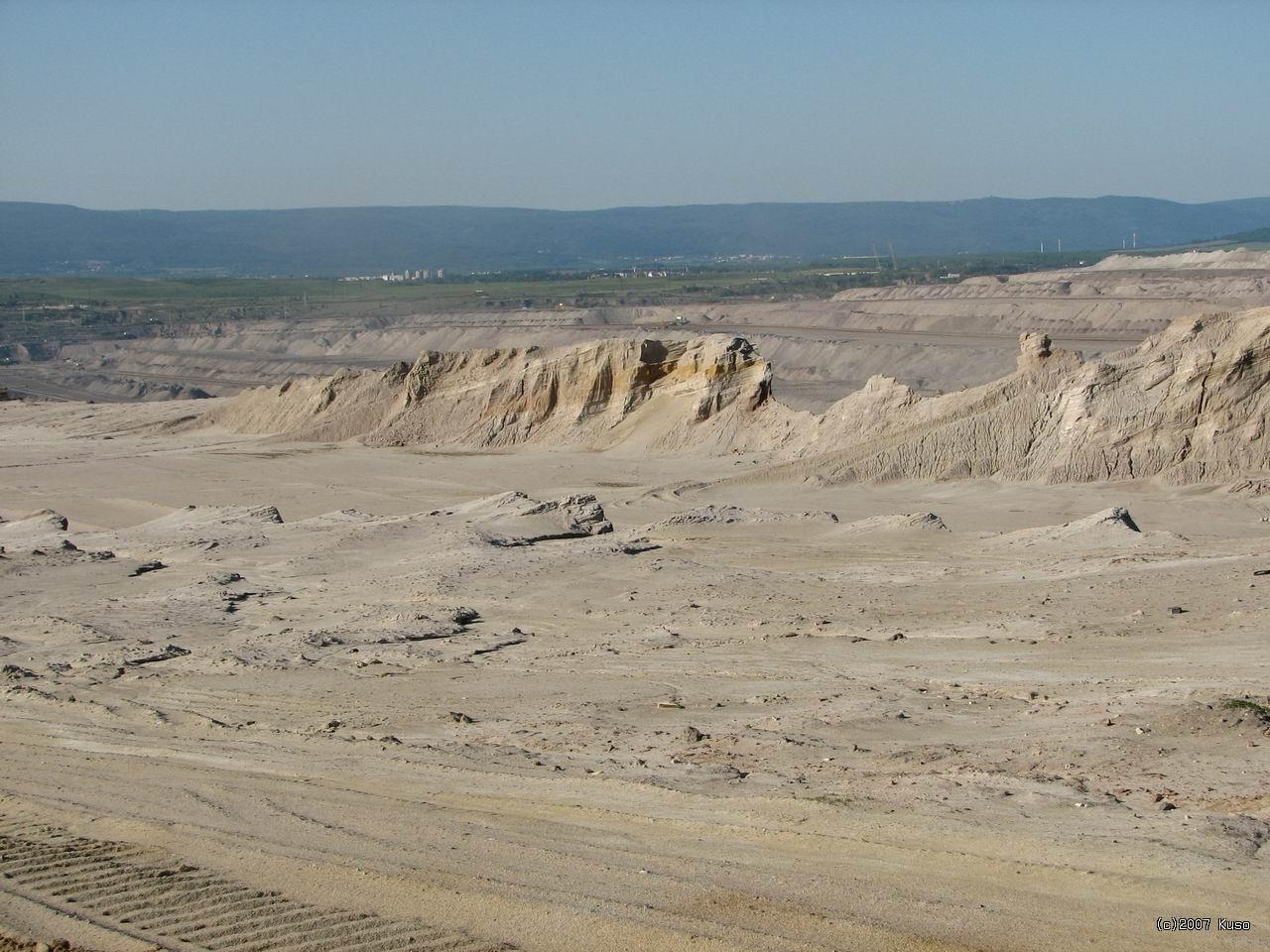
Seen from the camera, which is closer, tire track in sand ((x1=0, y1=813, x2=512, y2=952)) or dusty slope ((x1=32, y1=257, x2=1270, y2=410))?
tire track in sand ((x1=0, y1=813, x2=512, y2=952))

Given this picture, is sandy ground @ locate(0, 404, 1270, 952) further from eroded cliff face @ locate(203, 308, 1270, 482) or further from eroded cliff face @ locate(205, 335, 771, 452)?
eroded cliff face @ locate(205, 335, 771, 452)

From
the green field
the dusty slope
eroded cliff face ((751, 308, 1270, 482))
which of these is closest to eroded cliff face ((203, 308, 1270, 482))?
eroded cliff face ((751, 308, 1270, 482))

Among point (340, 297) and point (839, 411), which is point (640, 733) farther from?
point (340, 297)

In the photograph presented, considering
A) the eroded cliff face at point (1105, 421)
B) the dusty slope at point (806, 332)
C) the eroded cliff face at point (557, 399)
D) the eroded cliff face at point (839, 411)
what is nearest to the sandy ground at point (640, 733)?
the eroded cliff face at point (1105, 421)

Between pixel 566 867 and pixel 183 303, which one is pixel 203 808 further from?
pixel 183 303

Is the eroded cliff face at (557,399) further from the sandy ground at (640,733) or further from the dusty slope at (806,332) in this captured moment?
the sandy ground at (640,733)

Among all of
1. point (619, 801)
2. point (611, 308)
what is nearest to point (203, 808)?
point (619, 801)
